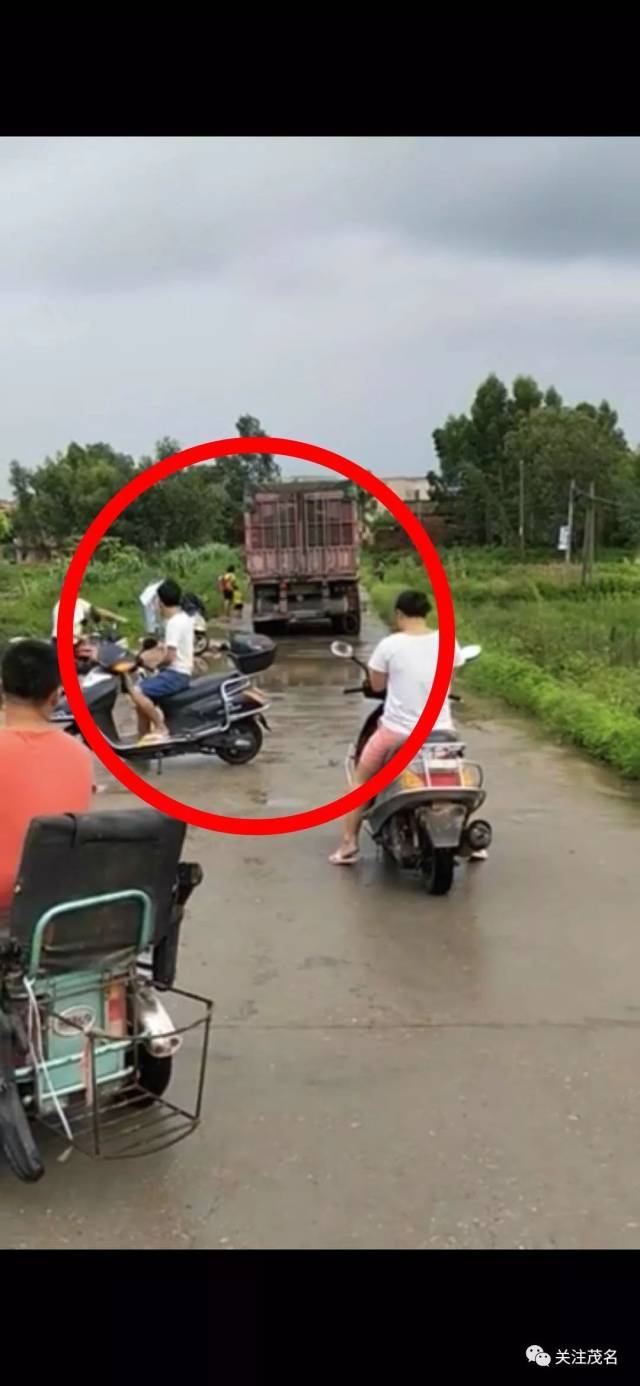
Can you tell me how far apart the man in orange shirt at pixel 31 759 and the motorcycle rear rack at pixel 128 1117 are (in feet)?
1.81

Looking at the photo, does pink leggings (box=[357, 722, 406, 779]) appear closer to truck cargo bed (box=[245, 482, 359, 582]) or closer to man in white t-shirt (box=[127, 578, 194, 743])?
man in white t-shirt (box=[127, 578, 194, 743])

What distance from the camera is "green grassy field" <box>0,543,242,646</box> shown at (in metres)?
16.3

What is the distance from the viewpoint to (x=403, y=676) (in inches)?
241

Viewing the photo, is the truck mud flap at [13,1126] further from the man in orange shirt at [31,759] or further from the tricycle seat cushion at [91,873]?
the man in orange shirt at [31,759]

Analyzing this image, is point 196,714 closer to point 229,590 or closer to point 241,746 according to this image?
point 241,746

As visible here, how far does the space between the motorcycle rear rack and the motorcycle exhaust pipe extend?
0.04 meters

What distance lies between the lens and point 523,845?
702 centimetres

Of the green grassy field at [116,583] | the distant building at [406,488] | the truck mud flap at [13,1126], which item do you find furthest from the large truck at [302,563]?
the truck mud flap at [13,1126]

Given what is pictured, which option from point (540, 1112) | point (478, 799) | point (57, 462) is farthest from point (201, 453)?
point (57, 462)

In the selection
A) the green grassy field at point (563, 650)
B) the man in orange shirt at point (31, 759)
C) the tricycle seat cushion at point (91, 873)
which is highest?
the man in orange shirt at point (31, 759)

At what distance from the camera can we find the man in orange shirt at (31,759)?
11.4 feet

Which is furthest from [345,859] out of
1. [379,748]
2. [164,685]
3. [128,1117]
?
[164,685]

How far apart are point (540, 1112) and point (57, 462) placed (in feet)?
71.2

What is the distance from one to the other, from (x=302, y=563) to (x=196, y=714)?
12010 mm
